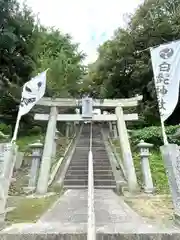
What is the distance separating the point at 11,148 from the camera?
461 cm

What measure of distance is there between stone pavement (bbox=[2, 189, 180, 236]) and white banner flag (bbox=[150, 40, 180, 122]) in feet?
7.01

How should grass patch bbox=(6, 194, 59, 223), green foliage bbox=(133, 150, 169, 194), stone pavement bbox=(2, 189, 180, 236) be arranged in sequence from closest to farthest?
1. stone pavement bbox=(2, 189, 180, 236)
2. grass patch bbox=(6, 194, 59, 223)
3. green foliage bbox=(133, 150, 169, 194)

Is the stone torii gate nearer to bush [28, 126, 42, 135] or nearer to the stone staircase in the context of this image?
the stone staircase

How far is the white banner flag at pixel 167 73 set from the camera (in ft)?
17.4

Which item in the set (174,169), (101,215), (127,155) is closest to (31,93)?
(127,155)

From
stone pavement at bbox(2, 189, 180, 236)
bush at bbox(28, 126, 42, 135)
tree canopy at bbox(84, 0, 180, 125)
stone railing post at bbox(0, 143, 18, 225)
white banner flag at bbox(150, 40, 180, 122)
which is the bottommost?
stone pavement at bbox(2, 189, 180, 236)

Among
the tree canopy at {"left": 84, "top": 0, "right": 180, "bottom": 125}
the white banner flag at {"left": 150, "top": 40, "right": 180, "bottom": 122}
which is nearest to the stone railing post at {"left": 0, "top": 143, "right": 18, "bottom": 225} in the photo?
the white banner flag at {"left": 150, "top": 40, "right": 180, "bottom": 122}

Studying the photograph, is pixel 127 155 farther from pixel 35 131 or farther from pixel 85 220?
pixel 35 131

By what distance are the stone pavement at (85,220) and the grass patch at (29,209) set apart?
0.31m

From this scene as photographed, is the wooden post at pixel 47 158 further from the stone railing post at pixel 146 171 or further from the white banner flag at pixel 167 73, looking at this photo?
the white banner flag at pixel 167 73

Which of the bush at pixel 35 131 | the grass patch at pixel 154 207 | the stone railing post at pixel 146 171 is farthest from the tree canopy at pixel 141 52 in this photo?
the grass patch at pixel 154 207

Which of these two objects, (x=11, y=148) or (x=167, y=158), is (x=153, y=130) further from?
(x=11, y=148)

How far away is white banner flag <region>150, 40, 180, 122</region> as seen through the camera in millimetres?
5297

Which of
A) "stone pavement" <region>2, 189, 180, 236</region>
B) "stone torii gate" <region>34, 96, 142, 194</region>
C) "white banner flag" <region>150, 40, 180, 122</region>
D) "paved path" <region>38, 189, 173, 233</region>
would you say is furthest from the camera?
"stone torii gate" <region>34, 96, 142, 194</region>
